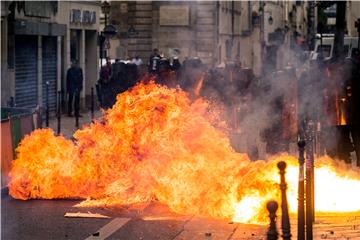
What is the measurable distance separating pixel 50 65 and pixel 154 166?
17.1 meters

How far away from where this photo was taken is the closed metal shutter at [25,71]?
25494mm

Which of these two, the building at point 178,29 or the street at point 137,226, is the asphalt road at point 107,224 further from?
the building at point 178,29

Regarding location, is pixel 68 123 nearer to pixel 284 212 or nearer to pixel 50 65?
pixel 50 65

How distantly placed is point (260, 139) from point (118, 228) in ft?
24.0

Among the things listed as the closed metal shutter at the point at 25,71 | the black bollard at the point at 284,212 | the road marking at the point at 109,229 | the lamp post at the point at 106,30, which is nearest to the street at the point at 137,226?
the road marking at the point at 109,229

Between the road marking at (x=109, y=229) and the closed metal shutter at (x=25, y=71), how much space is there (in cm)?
1429

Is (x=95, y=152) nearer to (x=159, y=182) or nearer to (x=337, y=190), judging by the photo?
(x=159, y=182)

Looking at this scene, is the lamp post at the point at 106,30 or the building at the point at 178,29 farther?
the building at the point at 178,29

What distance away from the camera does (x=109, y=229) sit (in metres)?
10.6

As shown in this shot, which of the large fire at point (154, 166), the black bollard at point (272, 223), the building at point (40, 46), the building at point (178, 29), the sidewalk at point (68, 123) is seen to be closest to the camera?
the black bollard at point (272, 223)

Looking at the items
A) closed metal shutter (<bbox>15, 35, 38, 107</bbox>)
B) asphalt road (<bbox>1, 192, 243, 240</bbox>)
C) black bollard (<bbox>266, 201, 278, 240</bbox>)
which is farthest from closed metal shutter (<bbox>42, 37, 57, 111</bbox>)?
black bollard (<bbox>266, 201, 278, 240</bbox>)

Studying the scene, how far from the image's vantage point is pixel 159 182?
11.9 m

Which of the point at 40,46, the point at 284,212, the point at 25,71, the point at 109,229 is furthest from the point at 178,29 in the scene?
the point at 284,212

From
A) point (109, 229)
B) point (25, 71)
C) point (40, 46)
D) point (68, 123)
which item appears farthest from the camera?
point (40, 46)
